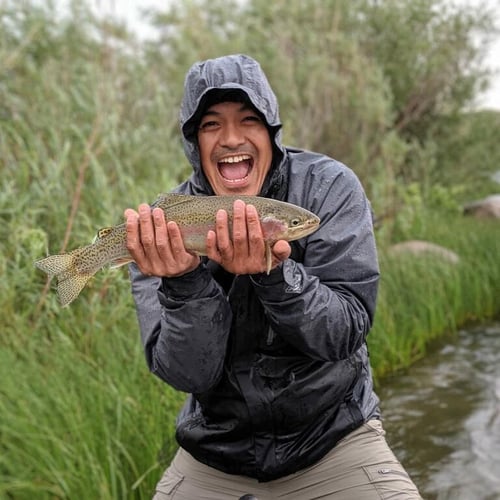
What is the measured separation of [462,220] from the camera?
→ 34.6ft

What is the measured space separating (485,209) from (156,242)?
11.6m

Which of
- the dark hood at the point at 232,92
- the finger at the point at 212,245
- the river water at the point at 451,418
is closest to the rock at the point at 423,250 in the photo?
the river water at the point at 451,418

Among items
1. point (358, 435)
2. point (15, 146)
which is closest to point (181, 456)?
point (358, 435)

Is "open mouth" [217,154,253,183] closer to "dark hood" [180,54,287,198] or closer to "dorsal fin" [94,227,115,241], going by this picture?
"dark hood" [180,54,287,198]

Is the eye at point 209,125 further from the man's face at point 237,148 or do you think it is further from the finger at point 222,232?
the finger at point 222,232

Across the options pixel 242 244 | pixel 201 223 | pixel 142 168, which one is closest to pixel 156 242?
pixel 201 223

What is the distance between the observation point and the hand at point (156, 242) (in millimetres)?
2324

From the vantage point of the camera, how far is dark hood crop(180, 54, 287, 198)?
9.50ft

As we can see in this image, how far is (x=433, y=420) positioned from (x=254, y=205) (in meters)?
3.56

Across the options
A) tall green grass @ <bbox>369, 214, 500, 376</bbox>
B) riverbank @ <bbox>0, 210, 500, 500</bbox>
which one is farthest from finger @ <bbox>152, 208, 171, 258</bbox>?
tall green grass @ <bbox>369, 214, 500, 376</bbox>

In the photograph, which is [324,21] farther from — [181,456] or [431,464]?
[181,456]

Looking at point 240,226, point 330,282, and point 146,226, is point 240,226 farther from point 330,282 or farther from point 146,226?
point 330,282

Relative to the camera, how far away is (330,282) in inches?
106

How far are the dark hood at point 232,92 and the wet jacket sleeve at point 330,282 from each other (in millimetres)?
163
